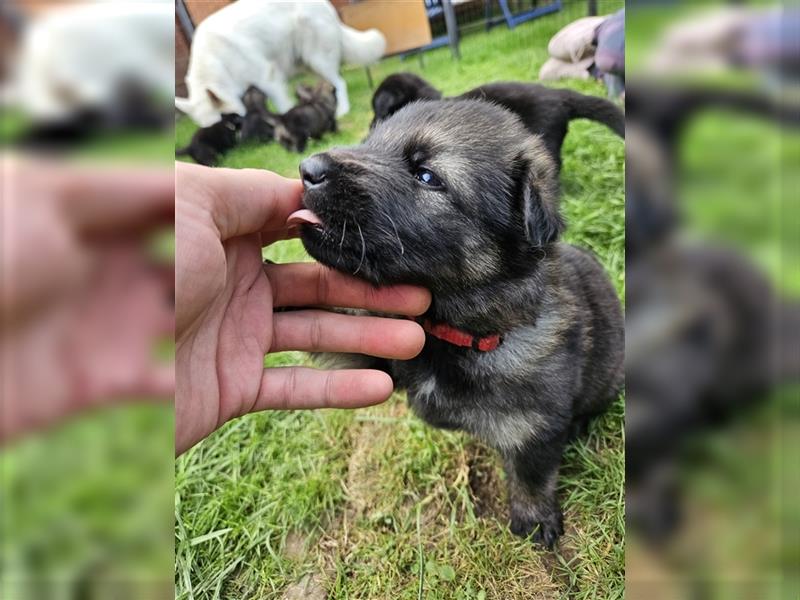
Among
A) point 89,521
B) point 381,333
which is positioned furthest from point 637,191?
point 381,333

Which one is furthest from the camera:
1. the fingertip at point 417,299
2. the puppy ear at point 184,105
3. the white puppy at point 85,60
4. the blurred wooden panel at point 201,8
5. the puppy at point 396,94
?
the puppy at point 396,94

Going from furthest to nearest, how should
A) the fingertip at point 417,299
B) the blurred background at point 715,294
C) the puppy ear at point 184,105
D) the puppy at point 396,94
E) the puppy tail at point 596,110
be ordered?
1. the puppy at point 396,94
2. the puppy tail at point 596,110
3. the fingertip at point 417,299
4. the puppy ear at point 184,105
5. the blurred background at point 715,294

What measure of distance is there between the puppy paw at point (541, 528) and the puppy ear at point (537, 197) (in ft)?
3.87

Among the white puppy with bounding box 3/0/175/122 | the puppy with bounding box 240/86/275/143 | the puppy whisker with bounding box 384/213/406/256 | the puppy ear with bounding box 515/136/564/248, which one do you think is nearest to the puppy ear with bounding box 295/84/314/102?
the puppy with bounding box 240/86/275/143

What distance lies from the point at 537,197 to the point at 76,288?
1511 mm

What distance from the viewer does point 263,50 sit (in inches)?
72.4

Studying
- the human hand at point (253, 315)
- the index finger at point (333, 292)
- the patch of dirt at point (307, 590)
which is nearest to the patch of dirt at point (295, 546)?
the patch of dirt at point (307, 590)

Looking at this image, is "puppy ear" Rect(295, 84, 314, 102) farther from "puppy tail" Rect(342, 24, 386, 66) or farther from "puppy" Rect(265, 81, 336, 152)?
"puppy tail" Rect(342, 24, 386, 66)

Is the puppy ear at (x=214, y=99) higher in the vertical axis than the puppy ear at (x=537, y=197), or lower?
higher

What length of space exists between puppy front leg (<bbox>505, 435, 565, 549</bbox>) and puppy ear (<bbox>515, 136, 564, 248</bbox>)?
840mm

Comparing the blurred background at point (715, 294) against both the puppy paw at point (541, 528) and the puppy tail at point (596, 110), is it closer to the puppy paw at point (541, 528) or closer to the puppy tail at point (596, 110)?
the puppy tail at point (596, 110)

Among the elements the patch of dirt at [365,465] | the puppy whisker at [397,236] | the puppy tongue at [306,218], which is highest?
the puppy tongue at [306,218]

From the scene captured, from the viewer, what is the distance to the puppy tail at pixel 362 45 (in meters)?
1.88

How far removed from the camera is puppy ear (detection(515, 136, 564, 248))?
178cm
